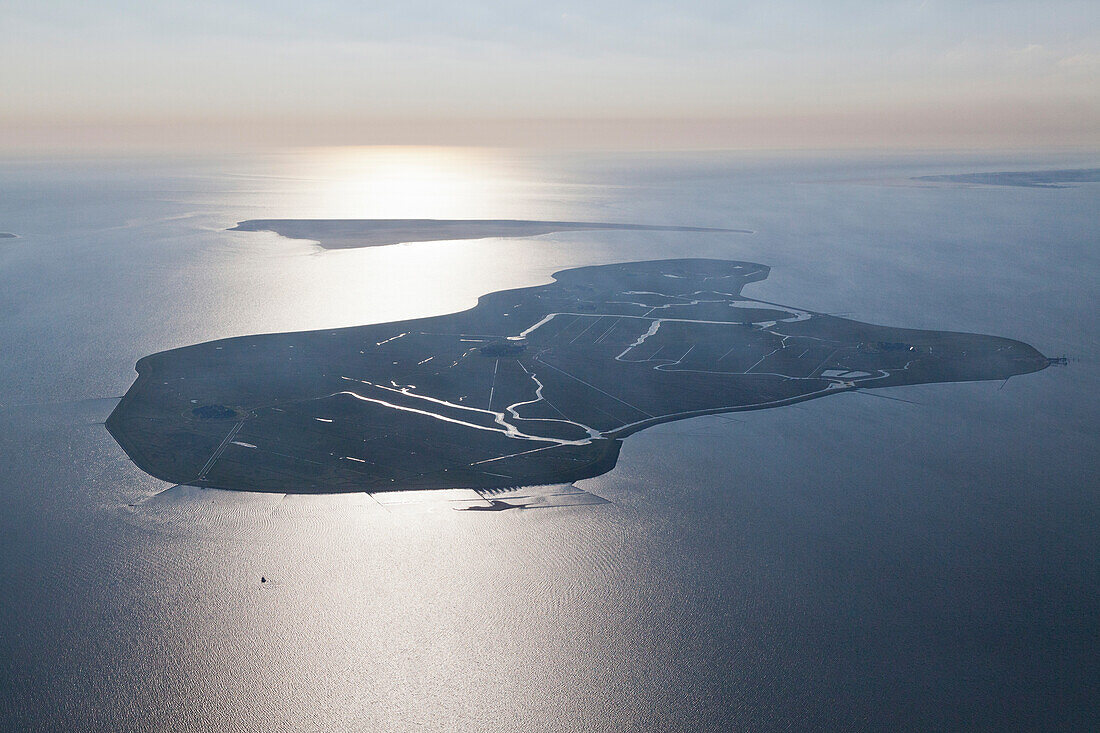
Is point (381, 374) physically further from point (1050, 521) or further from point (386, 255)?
point (386, 255)

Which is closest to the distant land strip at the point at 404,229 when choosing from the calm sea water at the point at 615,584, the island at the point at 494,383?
the island at the point at 494,383

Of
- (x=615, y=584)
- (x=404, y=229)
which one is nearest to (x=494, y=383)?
(x=615, y=584)

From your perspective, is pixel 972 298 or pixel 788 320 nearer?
pixel 788 320

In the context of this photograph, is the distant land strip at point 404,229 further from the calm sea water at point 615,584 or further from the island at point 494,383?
the calm sea water at point 615,584

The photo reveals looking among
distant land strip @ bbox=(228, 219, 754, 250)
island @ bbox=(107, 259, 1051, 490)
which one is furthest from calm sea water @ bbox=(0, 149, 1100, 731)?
distant land strip @ bbox=(228, 219, 754, 250)

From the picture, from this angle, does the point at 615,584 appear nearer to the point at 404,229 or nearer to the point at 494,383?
the point at 494,383

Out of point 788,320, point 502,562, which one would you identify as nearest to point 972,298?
point 788,320

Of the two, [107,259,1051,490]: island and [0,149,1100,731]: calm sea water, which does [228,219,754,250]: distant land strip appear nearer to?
[107,259,1051,490]: island
